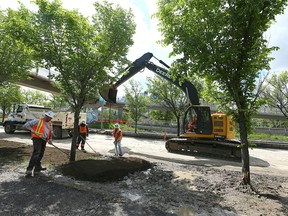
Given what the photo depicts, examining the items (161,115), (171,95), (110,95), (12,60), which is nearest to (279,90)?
(171,95)

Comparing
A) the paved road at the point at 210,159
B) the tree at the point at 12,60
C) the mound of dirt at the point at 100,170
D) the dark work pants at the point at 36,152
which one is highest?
the tree at the point at 12,60

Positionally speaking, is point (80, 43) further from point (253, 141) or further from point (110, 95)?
point (253, 141)

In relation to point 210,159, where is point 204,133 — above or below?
above


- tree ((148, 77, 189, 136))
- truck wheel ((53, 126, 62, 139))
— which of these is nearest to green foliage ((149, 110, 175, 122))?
tree ((148, 77, 189, 136))

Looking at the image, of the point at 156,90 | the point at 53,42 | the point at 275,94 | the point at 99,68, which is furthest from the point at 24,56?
the point at 275,94

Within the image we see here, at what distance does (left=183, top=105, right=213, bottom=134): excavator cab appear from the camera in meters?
12.1

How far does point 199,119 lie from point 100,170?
23.7 feet

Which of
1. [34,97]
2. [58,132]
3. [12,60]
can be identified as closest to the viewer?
[12,60]

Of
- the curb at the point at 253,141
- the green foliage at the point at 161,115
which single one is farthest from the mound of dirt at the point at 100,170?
the green foliage at the point at 161,115

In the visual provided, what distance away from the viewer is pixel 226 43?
5664 mm

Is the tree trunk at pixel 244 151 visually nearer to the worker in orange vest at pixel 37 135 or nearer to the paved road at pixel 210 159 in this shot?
the paved road at pixel 210 159

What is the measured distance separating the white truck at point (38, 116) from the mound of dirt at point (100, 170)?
33.6 ft

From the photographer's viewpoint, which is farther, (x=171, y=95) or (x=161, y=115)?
(x=161, y=115)

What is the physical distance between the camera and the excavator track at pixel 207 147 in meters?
11.5
